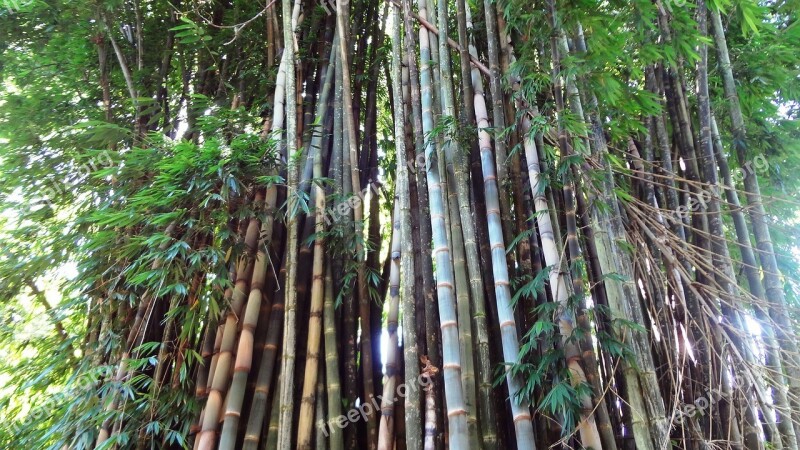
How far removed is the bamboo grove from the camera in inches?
77.2

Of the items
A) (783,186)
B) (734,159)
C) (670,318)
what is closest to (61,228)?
(670,318)

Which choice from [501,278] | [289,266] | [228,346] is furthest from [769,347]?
[228,346]

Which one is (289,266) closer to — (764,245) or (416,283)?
(416,283)

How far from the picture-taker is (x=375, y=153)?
10.5ft

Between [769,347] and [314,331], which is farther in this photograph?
[314,331]

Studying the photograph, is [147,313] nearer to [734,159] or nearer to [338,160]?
[338,160]

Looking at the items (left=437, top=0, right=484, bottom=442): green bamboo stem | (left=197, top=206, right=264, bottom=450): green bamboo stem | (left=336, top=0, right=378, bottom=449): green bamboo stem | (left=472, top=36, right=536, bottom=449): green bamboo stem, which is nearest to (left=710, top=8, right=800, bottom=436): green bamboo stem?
(left=472, top=36, right=536, bottom=449): green bamboo stem

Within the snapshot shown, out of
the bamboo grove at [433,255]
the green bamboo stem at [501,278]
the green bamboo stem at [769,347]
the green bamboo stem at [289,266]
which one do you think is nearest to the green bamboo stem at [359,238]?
the bamboo grove at [433,255]

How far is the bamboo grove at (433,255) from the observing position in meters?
1.96

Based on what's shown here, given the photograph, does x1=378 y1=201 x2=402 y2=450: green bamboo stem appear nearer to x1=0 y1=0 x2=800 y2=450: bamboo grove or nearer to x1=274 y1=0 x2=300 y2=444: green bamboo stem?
x1=0 y1=0 x2=800 y2=450: bamboo grove

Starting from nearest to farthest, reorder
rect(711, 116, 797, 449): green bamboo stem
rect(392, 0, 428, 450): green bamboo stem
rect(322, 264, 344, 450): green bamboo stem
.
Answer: rect(392, 0, 428, 450): green bamboo stem
rect(711, 116, 797, 449): green bamboo stem
rect(322, 264, 344, 450): green bamboo stem

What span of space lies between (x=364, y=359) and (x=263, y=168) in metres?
0.93

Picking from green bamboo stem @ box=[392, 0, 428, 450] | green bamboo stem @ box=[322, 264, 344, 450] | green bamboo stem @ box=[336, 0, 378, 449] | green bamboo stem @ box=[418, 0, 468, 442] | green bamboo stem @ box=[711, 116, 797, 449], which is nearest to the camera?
green bamboo stem @ box=[418, 0, 468, 442]

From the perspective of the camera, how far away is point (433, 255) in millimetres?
2451
